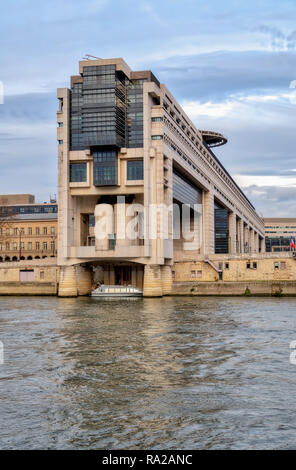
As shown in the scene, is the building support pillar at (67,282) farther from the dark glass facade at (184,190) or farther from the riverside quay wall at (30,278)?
the dark glass facade at (184,190)

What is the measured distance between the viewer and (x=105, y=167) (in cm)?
8450

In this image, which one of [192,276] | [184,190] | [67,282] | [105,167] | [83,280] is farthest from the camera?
[184,190]

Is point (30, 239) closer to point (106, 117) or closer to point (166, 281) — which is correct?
point (166, 281)

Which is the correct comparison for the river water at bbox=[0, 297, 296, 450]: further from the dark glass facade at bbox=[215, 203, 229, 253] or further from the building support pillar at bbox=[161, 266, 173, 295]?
the dark glass facade at bbox=[215, 203, 229, 253]

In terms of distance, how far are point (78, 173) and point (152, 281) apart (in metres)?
19.1

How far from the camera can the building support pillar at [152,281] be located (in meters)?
82.9

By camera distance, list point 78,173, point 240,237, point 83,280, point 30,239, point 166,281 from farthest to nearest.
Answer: point 240,237 < point 30,239 < point 83,280 < point 166,281 < point 78,173

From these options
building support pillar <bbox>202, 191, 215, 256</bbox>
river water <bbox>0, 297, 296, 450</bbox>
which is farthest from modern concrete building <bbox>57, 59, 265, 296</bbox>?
river water <bbox>0, 297, 296, 450</bbox>

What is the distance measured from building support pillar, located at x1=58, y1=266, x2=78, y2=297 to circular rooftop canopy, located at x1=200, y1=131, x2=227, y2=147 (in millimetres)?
74889

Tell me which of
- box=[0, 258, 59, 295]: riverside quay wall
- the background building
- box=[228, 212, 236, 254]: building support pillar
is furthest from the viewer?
the background building

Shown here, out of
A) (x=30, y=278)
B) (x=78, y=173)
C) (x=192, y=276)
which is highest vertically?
(x=78, y=173)

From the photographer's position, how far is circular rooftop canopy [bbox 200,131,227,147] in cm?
15062

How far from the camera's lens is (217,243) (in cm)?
13975

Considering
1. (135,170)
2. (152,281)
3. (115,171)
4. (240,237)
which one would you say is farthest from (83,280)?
(240,237)
